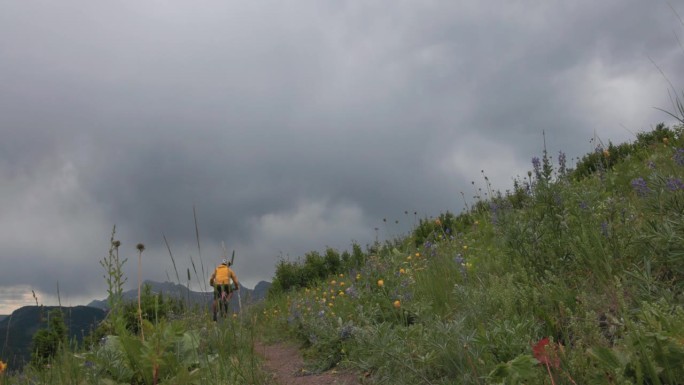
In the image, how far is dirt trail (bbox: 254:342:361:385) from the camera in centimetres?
429

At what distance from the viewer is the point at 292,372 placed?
5.34 metres

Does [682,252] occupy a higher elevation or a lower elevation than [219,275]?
lower

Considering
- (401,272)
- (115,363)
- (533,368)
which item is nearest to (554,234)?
(533,368)

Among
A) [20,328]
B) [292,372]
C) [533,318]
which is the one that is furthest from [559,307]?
[20,328]

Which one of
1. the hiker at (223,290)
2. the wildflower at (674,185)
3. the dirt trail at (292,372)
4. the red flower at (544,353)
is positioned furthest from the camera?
the dirt trail at (292,372)

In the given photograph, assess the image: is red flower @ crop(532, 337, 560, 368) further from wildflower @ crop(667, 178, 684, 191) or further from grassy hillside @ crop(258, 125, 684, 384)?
wildflower @ crop(667, 178, 684, 191)

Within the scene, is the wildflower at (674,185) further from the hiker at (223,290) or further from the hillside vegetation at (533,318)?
the hiker at (223,290)

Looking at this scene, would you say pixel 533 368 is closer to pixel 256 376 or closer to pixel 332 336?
pixel 256 376

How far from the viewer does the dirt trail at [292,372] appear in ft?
14.1

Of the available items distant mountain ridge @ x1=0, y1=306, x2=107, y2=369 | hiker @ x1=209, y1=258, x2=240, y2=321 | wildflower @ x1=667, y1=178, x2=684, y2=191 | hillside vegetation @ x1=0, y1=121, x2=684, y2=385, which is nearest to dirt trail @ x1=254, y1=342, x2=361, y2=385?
hillside vegetation @ x1=0, y1=121, x2=684, y2=385

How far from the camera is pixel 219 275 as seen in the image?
37.7ft

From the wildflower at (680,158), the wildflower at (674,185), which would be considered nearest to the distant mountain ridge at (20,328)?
the wildflower at (674,185)

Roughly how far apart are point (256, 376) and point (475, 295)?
6.58ft

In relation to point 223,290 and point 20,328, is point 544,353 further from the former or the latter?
point 20,328
